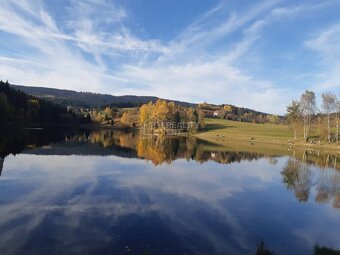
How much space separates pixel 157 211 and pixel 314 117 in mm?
106839

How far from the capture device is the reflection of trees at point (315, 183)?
3481cm

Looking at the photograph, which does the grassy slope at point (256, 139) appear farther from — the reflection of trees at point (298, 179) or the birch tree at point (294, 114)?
the reflection of trees at point (298, 179)

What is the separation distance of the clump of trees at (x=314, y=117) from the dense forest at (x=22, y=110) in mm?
104262

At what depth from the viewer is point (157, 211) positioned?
25.6 m

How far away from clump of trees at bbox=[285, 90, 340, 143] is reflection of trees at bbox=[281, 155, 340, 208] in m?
56.9

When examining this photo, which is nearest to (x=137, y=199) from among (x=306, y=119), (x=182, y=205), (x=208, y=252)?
(x=182, y=205)

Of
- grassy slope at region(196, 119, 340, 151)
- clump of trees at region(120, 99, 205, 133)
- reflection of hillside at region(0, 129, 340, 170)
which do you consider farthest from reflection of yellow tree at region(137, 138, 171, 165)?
clump of trees at region(120, 99, 205, 133)

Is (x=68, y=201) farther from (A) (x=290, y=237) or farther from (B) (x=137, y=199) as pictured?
(A) (x=290, y=237)

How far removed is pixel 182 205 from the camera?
2816 centimetres

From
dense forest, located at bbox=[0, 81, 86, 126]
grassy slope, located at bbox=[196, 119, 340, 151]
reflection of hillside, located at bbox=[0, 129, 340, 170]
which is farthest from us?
dense forest, located at bbox=[0, 81, 86, 126]

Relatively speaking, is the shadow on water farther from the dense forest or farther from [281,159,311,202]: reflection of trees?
the dense forest

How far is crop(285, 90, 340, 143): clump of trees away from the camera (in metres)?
108

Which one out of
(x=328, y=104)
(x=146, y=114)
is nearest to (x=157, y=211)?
(x=328, y=104)

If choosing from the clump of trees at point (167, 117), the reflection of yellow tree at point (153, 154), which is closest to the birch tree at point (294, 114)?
the reflection of yellow tree at point (153, 154)
